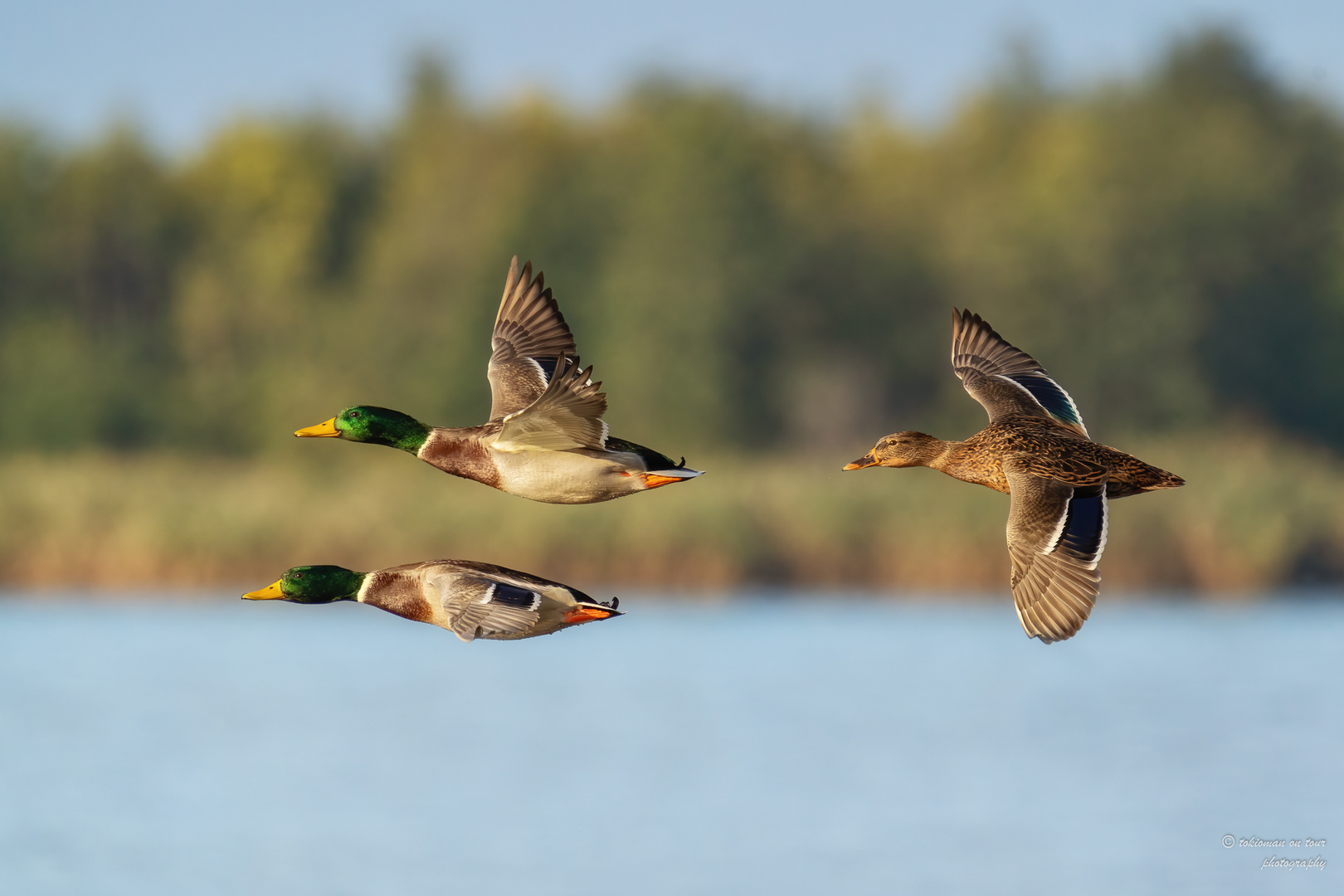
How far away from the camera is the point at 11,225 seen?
53688 mm

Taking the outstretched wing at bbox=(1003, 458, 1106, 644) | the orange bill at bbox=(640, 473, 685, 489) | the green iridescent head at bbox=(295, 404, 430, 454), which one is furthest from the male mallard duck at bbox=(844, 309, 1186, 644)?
the green iridescent head at bbox=(295, 404, 430, 454)

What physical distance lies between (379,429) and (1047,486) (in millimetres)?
2426

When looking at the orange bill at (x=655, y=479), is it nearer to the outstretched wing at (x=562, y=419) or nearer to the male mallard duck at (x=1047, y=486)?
the outstretched wing at (x=562, y=419)

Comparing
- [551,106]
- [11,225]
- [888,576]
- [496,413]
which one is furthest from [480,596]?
[551,106]

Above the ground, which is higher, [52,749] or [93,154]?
[93,154]

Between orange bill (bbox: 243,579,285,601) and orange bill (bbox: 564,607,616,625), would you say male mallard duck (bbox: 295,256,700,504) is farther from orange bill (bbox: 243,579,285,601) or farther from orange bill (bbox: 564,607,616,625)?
orange bill (bbox: 564,607,616,625)

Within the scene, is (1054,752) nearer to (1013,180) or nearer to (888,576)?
(888,576)

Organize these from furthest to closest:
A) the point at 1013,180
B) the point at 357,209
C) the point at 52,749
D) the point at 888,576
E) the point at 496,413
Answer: the point at 357,209 < the point at 1013,180 < the point at 888,576 < the point at 52,749 < the point at 496,413

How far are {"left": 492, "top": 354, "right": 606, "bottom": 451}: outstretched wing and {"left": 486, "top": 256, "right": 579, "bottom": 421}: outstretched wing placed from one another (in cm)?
150

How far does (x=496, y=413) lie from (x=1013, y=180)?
43.8 meters

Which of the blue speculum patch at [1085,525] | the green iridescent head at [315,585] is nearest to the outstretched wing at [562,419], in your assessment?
the green iridescent head at [315,585]

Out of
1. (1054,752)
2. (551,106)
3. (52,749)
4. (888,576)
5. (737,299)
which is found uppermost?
(551,106)

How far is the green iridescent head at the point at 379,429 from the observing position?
6.42m

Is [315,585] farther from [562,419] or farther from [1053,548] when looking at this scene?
[1053,548]
